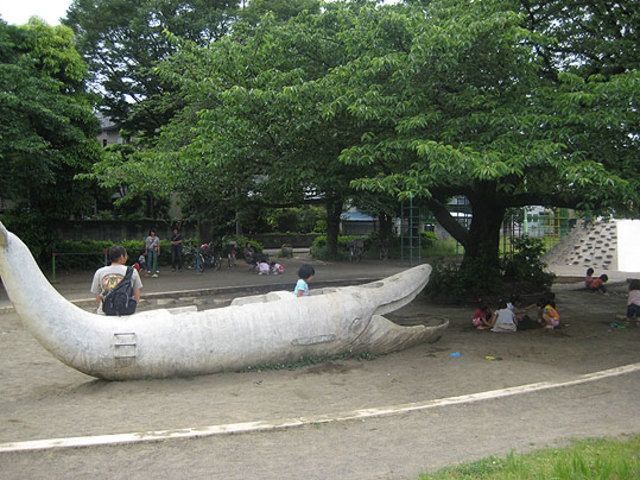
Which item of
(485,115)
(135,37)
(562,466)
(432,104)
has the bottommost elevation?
(562,466)

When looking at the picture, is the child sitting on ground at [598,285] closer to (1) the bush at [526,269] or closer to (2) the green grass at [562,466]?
(1) the bush at [526,269]

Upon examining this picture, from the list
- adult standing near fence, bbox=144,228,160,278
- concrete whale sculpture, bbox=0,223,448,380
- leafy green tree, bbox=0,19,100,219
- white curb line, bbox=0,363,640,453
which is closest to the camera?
white curb line, bbox=0,363,640,453

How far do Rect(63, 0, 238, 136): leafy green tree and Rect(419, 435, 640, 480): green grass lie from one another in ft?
79.3

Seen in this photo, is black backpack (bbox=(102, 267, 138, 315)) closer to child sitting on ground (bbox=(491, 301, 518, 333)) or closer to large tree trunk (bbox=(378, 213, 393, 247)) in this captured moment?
child sitting on ground (bbox=(491, 301, 518, 333))

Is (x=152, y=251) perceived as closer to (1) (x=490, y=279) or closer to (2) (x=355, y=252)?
(2) (x=355, y=252)

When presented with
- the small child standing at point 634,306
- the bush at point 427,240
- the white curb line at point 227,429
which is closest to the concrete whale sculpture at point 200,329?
the white curb line at point 227,429

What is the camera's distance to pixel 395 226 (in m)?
34.0

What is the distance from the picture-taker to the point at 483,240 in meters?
14.0

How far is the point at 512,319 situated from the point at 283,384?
510cm

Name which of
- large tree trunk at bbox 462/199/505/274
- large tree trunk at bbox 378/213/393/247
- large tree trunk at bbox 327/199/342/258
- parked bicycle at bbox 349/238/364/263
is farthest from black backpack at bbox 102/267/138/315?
large tree trunk at bbox 378/213/393/247

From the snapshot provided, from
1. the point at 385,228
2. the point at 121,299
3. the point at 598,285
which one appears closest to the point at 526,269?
the point at 598,285

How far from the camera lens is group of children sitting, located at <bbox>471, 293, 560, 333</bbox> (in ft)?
34.0

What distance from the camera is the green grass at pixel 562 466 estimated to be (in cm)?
385

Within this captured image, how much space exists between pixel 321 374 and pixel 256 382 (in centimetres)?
87
